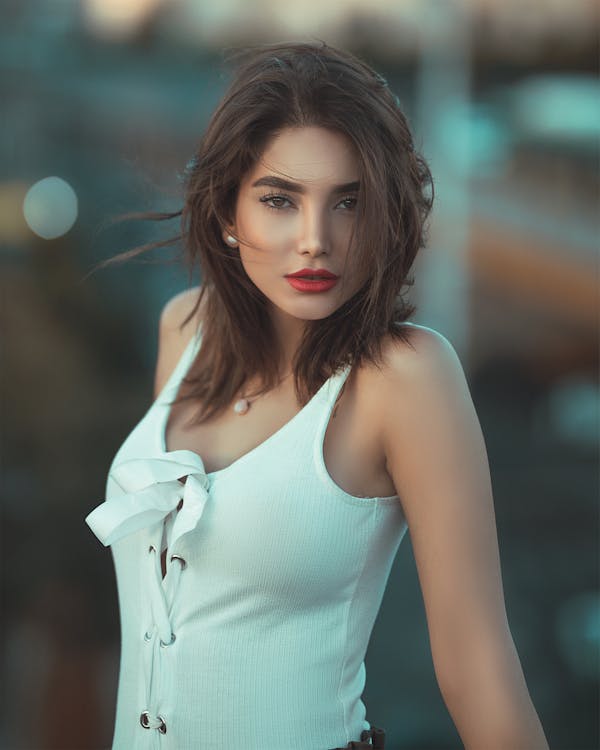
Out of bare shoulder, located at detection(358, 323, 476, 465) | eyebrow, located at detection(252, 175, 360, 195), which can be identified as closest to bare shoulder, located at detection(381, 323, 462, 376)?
bare shoulder, located at detection(358, 323, 476, 465)

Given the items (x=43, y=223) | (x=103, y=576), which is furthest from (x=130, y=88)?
(x=103, y=576)

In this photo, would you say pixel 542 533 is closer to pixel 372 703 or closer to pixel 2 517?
pixel 372 703

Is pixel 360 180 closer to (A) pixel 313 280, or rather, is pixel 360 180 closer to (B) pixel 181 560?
(A) pixel 313 280

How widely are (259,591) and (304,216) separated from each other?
57cm

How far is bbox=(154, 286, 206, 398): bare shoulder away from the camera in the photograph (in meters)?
1.95

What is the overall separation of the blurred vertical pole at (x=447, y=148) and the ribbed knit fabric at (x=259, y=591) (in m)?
7.51

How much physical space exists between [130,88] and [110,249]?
6.89 feet

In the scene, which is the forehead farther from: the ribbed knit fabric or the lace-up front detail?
the lace-up front detail

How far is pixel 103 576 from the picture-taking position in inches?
176

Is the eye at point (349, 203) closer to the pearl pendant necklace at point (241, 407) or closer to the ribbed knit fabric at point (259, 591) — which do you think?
the ribbed knit fabric at point (259, 591)

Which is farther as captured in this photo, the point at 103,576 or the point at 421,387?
the point at 103,576

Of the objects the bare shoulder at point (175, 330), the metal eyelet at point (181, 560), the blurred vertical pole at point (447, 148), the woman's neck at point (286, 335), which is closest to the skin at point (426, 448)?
the woman's neck at point (286, 335)

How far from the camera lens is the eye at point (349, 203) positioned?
149 centimetres

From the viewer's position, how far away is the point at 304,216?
1.48 metres
